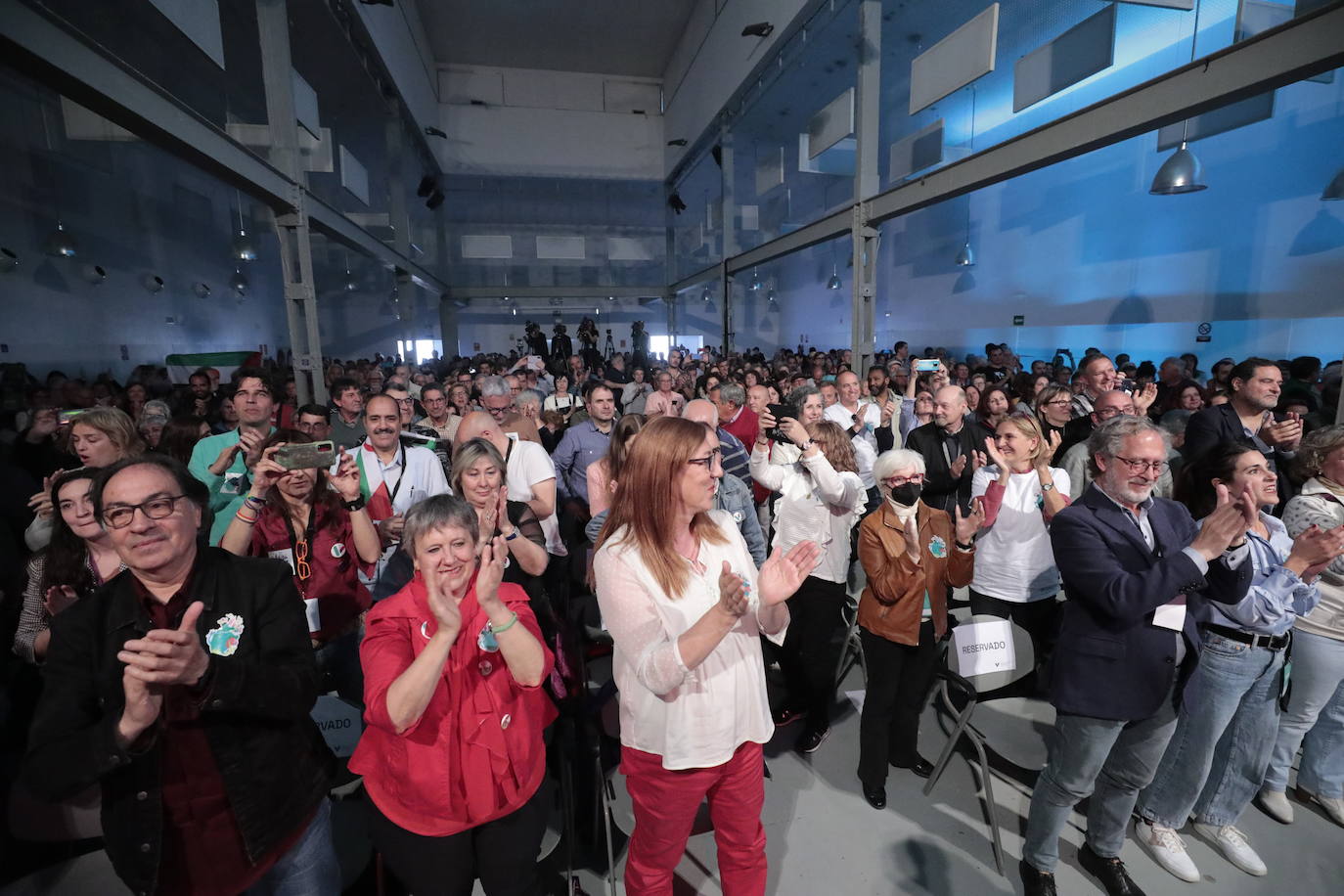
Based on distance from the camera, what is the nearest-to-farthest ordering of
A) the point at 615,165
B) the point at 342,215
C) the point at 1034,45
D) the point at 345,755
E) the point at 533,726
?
the point at 533,726, the point at 345,755, the point at 1034,45, the point at 342,215, the point at 615,165

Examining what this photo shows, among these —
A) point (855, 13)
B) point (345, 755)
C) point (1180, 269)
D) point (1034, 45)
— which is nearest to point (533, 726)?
point (345, 755)

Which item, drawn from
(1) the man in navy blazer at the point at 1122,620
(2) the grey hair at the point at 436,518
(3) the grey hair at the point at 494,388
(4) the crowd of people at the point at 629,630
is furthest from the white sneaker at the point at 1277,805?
(3) the grey hair at the point at 494,388

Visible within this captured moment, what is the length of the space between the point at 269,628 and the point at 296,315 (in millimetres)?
6108

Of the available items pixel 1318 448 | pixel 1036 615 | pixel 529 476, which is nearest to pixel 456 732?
pixel 529 476

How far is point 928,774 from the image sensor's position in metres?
2.81

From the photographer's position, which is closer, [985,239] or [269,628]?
[269,628]

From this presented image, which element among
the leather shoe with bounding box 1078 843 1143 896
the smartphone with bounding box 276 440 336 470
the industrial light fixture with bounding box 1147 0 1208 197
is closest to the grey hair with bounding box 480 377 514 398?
the smartphone with bounding box 276 440 336 470

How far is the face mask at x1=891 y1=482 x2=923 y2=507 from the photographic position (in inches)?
99.2

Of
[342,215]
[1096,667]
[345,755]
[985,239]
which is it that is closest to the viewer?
[1096,667]

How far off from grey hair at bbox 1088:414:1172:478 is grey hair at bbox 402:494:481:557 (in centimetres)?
214

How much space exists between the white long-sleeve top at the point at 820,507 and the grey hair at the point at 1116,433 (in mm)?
1075

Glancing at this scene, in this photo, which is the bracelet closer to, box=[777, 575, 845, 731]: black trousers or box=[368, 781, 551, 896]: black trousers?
box=[368, 781, 551, 896]: black trousers

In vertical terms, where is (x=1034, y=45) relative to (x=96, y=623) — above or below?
above

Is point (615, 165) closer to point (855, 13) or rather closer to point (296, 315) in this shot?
point (855, 13)
